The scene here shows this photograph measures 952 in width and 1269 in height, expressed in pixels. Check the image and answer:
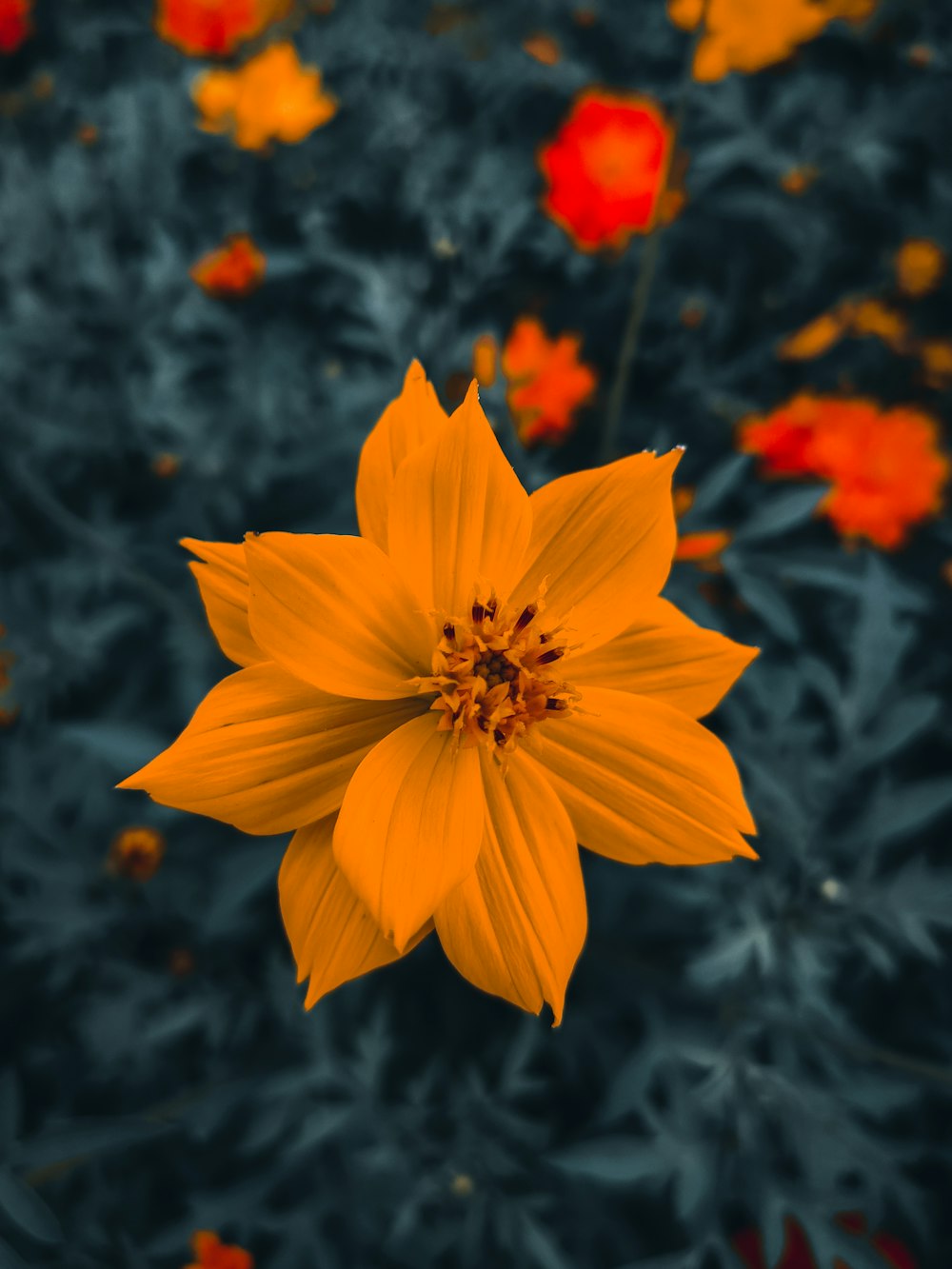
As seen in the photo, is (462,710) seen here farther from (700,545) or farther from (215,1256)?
(215,1256)

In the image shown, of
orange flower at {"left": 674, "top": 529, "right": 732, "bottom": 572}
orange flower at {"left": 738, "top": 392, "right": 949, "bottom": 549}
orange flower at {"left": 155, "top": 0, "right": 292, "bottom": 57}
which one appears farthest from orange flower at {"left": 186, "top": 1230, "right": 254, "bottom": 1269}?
orange flower at {"left": 155, "top": 0, "right": 292, "bottom": 57}

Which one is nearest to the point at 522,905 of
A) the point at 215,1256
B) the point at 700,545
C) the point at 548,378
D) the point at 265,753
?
the point at 265,753

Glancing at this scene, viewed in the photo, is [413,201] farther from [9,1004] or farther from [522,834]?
[9,1004]

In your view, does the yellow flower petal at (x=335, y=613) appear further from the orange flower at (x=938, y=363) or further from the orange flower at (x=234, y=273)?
the orange flower at (x=938, y=363)

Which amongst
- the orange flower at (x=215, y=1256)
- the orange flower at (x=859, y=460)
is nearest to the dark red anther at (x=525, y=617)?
the orange flower at (x=859, y=460)

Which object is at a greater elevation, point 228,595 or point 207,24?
point 207,24

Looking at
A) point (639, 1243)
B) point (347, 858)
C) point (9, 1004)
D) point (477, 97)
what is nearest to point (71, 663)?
point (9, 1004)
